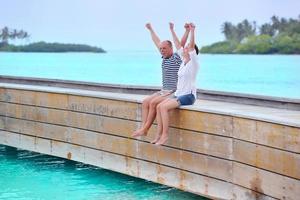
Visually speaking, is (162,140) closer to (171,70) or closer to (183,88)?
(183,88)

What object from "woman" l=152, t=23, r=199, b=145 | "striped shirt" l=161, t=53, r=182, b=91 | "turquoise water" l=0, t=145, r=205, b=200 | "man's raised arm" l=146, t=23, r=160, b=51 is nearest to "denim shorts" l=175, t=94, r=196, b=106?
"woman" l=152, t=23, r=199, b=145

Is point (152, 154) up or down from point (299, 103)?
down

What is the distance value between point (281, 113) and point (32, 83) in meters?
7.25

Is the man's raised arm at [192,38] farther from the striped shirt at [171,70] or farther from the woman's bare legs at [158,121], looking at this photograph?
the woman's bare legs at [158,121]

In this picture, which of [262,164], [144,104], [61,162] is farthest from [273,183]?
[61,162]

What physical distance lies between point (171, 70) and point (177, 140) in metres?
0.97

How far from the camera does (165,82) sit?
1184 cm

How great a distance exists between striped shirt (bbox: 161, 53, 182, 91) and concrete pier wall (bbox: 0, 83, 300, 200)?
1.57 feet

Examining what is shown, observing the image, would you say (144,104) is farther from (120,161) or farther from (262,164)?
(262,164)

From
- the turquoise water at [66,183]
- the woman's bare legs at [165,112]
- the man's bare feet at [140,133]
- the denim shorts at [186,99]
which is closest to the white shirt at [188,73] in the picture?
the denim shorts at [186,99]

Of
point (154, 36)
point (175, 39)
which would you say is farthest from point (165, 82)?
point (154, 36)

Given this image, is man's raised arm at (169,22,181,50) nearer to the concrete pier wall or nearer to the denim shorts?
the denim shorts

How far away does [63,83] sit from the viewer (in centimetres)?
1669

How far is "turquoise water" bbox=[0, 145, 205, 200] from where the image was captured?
40.5 ft
